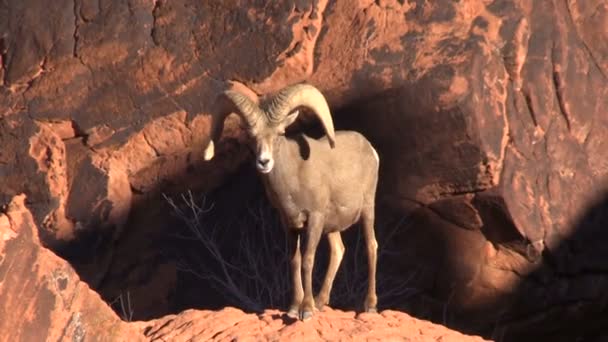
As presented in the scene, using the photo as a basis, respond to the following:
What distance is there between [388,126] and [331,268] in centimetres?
179

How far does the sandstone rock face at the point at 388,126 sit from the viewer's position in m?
11.8

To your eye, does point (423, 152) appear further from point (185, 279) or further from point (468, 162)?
point (185, 279)

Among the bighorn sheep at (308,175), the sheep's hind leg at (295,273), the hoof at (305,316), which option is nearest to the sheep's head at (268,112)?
the bighorn sheep at (308,175)

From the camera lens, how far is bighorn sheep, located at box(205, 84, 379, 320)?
31.7ft

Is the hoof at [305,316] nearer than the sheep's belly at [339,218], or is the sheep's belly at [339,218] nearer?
the hoof at [305,316]

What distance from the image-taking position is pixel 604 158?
12336 mm

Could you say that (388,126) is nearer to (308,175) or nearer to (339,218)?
(339,218)

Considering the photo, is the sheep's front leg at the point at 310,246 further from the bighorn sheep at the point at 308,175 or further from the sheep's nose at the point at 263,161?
the sheep's nose at the point at 263,161

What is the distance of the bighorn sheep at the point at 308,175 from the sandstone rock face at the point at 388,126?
4.28ft

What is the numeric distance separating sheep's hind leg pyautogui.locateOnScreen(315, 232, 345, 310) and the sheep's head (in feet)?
3.46

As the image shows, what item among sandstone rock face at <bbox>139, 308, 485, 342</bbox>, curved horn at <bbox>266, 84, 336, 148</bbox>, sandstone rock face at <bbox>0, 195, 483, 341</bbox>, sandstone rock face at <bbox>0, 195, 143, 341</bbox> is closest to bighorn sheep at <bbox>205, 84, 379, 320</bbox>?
curved horn at <bbox>266, 84, 336, 148</bbox>

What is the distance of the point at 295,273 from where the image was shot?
10023 millimetres

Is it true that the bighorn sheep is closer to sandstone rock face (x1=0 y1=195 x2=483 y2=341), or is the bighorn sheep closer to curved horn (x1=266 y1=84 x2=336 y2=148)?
curved horn (x1=266 y1=84 x2=336 y2=148)

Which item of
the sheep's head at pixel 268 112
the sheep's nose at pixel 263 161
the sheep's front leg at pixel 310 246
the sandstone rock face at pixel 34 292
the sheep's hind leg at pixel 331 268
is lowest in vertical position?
the sheep's hind leg at pixel 331 268
